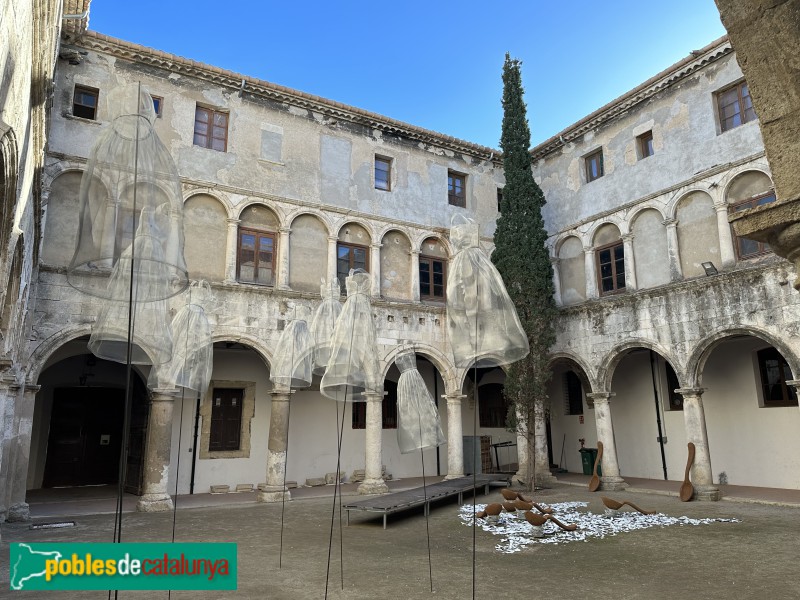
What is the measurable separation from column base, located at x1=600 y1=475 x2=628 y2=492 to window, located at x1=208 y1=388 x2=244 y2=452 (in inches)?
366

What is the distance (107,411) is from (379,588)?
1329cm

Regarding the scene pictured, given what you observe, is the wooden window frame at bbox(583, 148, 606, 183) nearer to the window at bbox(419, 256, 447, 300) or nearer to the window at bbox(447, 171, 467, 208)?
the window at bbox(447, 171, 467, 208)

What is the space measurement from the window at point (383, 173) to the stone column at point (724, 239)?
27.2ft

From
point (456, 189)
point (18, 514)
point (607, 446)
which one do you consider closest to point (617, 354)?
point (607, 446)

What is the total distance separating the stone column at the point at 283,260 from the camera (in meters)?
13.9

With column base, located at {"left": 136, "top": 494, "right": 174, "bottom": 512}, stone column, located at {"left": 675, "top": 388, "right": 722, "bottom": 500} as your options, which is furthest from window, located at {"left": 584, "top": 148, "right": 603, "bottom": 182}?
column base, located at {"left": 136, "top": 494, "right": 174, "bottom": 512}

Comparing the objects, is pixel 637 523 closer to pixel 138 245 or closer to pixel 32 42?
pixel 138 245

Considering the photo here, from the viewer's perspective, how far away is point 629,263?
1461 centimetres

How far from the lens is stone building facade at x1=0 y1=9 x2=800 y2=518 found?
39.7 ft

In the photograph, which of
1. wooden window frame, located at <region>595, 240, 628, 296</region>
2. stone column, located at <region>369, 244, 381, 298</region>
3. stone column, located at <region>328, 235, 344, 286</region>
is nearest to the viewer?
stone column, located at <region>328, 235, 344, 286</region>

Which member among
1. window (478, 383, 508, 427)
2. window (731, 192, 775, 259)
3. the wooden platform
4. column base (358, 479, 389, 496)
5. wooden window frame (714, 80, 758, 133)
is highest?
wooden window frame (714, 80, 758, 133)

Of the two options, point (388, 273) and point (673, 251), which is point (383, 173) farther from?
point (673, 251)

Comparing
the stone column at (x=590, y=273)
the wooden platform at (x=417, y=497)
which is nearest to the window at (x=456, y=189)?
the stone column at (x=590, y=273)

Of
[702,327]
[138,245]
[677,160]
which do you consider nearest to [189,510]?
[138,245]
